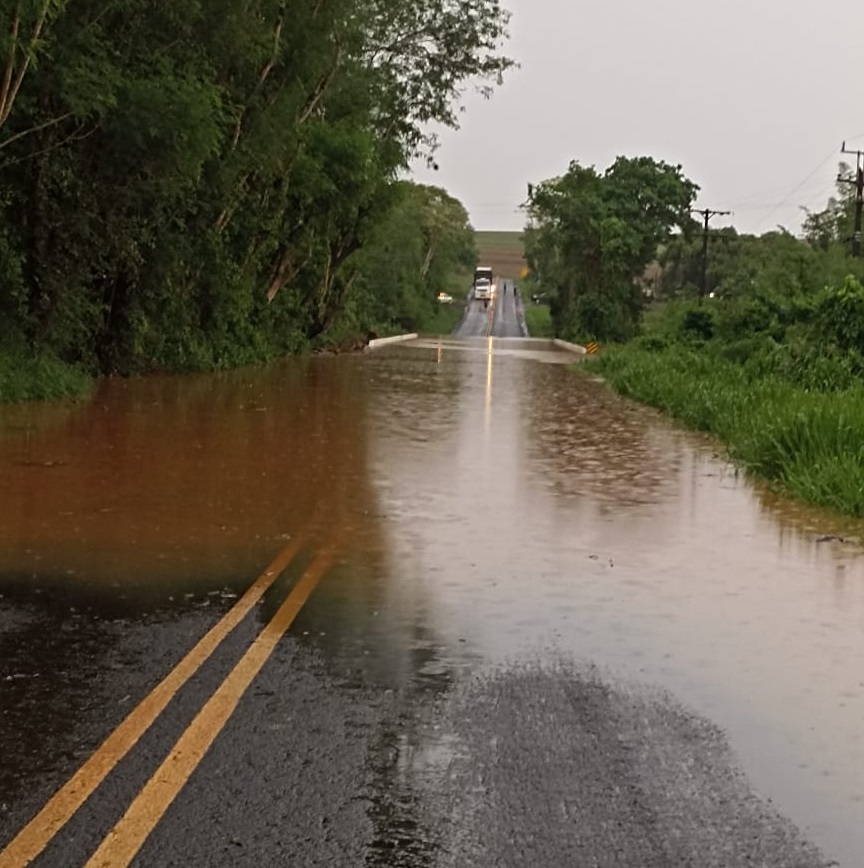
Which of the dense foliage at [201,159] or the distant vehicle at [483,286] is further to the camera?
the distant vehicle at [483,286]

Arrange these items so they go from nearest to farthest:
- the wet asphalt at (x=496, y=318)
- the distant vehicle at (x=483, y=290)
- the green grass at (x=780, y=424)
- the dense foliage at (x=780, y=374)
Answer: the green grass at (x=780, y=424) < the dense foliage at (x=780, y=374) < the wet asphalt at (x=496, y=318) < the distant vehicle at (x=483, y=290)

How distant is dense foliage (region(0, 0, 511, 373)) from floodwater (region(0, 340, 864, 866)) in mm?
5830

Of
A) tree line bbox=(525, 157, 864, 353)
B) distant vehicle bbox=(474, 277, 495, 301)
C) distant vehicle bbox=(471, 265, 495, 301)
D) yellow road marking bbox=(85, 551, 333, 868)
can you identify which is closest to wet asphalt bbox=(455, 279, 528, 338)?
distant vehicle bbox=(474, 277, 495, 301)

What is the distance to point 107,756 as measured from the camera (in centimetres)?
515

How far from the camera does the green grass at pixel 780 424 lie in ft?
42.5

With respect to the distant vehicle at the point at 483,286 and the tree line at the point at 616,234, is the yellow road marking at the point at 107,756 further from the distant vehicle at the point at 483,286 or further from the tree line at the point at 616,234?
the distant vehicle at the point at 483,286

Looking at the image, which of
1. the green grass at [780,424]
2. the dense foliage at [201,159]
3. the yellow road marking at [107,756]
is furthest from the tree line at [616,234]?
the yellow road marking at [107,756]

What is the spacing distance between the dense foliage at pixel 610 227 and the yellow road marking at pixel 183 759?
57.4 metres

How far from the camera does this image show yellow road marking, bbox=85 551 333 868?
14.1 feet

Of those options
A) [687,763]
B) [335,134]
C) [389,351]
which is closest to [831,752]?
[687,763]

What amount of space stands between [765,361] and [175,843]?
898 inches

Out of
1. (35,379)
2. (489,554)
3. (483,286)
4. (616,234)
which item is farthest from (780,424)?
(483,286)

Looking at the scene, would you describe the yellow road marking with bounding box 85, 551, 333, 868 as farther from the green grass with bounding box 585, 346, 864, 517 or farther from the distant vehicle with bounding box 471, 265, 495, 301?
the distant vehicle with bounding box 471, 265, 495, 301

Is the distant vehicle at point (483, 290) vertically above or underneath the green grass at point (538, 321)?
above
